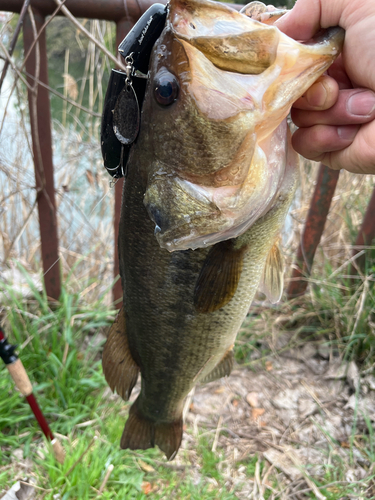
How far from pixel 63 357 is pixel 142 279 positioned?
1.36 meters

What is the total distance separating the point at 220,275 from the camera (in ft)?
3.48

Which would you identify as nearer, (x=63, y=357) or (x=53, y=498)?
(x=53, y=498)

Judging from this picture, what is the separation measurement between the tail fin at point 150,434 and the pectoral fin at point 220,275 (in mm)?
709

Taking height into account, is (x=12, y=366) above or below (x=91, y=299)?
above

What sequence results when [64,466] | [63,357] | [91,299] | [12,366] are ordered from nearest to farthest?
[12,366] < [64,466] < [63,357] < [91,299]

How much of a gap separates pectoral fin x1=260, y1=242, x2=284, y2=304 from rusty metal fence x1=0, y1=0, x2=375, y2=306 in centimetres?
92

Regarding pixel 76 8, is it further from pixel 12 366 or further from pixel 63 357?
pixel 63 357

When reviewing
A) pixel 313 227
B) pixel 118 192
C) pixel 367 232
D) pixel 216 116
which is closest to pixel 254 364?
pixel 313 227

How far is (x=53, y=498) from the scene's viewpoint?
1.64 m

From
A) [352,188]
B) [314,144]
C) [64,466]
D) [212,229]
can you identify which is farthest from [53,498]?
[352,188]

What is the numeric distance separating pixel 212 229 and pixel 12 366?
3.94 feet

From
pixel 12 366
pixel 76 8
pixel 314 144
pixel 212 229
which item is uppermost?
pixel 76 8

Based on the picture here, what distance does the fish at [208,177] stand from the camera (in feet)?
2.51

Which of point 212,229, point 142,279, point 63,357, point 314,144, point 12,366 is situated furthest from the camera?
point 63,357
